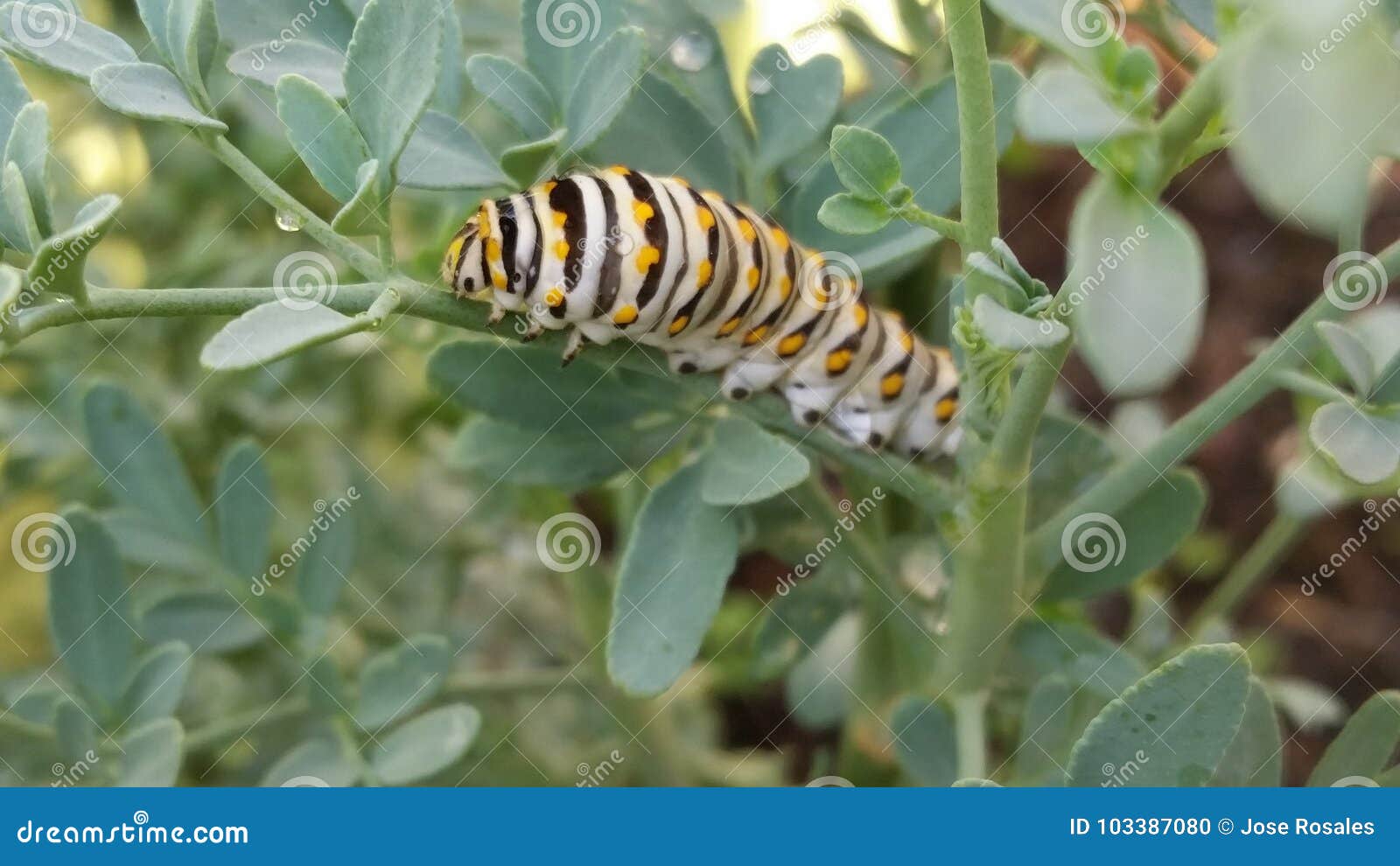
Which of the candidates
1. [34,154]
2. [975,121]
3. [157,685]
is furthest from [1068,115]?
[157,685]

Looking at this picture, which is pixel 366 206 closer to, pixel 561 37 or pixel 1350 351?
pixel 561 37

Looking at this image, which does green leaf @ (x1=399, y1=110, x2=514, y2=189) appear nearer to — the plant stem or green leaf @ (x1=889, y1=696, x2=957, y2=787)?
green leaf @ (x1=889, y1=696, x2=957, y2=787)

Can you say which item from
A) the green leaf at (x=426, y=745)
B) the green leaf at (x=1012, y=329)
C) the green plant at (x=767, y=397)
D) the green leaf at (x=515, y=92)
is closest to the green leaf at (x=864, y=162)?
the green plant at (x=767, y=397)

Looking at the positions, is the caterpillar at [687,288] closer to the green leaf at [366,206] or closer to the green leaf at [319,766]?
the green leaf at [366,206]

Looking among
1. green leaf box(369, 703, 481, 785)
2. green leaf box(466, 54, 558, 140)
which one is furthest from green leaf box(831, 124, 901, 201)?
green leaf box(369, 703, 481, 785)

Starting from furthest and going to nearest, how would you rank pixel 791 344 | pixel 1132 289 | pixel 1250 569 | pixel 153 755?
pixel 1250 569 → pixel 791 344 → pixel 153 755 → pixel 1132 289
